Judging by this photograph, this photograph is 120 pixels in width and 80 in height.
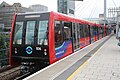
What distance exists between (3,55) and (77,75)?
24.5ft

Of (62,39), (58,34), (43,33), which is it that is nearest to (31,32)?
(43,33)

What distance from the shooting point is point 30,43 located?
37.5ft

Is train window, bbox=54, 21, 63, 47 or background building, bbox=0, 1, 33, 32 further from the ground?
background building, bbox=0, 1, 33, 32

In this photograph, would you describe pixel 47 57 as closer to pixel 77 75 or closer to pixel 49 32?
pixel 49 32

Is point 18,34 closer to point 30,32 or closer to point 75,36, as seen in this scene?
point 30,32

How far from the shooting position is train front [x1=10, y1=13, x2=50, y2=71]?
37.1ft

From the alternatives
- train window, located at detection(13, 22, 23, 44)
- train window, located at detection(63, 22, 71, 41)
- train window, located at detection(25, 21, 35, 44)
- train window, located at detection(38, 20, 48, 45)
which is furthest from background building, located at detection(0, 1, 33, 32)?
train window, located at detection(38, 20, 48, 45)

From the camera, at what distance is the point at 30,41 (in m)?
11.5

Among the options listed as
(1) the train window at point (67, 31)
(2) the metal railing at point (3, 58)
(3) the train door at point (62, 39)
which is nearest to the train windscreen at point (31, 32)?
(3) the train door at point (62, 39)

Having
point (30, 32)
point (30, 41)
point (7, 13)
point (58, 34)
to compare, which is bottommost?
point (30, 41)

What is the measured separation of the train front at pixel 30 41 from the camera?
37.1 ft

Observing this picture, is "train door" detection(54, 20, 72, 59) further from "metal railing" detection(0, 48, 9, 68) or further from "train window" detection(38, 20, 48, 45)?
"metal railing" detection(0, 48, 9, 68)

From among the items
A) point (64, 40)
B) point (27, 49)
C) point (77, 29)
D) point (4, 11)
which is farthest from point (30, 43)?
point (4, 11)

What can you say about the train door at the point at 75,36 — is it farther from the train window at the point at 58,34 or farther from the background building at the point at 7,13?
the background building at the point at 7,13
